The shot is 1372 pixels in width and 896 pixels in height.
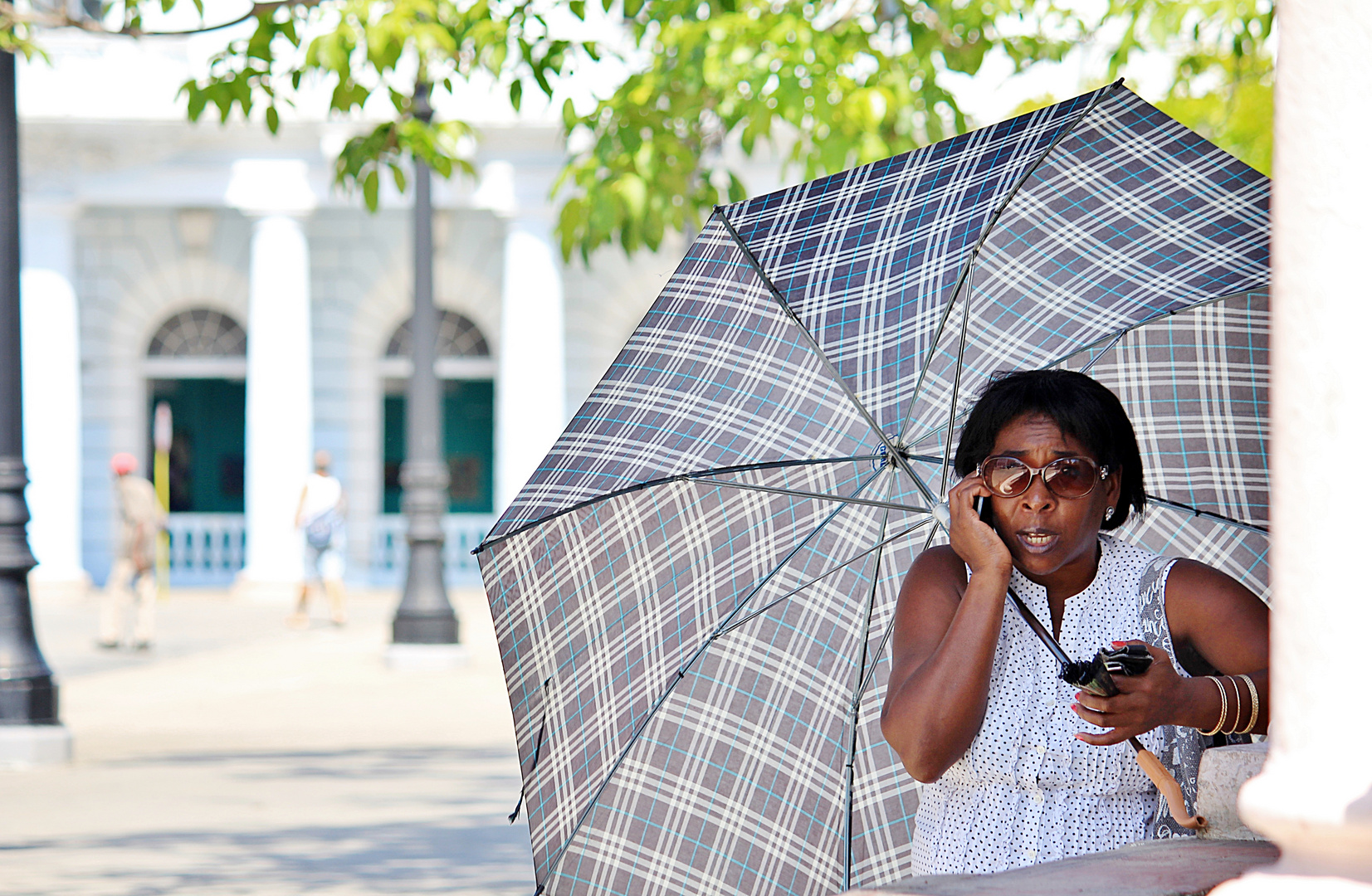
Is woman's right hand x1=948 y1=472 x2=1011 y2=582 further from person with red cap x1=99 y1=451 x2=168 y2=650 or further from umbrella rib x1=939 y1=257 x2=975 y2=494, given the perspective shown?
person with red cap x1=99 y1=451 x2=168 y2=650

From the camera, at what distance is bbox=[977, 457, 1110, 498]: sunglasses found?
2934 mm

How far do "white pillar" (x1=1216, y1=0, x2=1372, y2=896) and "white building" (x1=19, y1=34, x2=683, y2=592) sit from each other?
823 inches

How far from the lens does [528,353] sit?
24.4 m

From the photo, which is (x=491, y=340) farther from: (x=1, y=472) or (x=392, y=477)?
(x=1, y=472)

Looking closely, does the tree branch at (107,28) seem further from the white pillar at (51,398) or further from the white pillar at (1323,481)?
the white pillar at (51,398)

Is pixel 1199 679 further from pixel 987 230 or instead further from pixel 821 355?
pixel 821 355

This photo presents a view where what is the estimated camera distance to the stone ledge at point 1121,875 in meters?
1.99

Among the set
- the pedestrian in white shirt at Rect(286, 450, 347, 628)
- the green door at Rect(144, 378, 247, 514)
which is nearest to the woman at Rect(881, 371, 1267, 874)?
the pedestrian in white shirt at Rect(286, 450, 347, 628)

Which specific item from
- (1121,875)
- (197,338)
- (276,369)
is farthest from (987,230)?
(197,338)

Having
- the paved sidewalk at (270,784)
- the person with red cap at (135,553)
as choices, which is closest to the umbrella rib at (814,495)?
the paved sidewalk at (270,784)

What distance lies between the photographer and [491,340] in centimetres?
2700

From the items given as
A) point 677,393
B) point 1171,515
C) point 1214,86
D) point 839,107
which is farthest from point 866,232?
point 1214,86

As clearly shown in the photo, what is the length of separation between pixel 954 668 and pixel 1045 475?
0.36 meters

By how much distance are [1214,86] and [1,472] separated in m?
9.48
